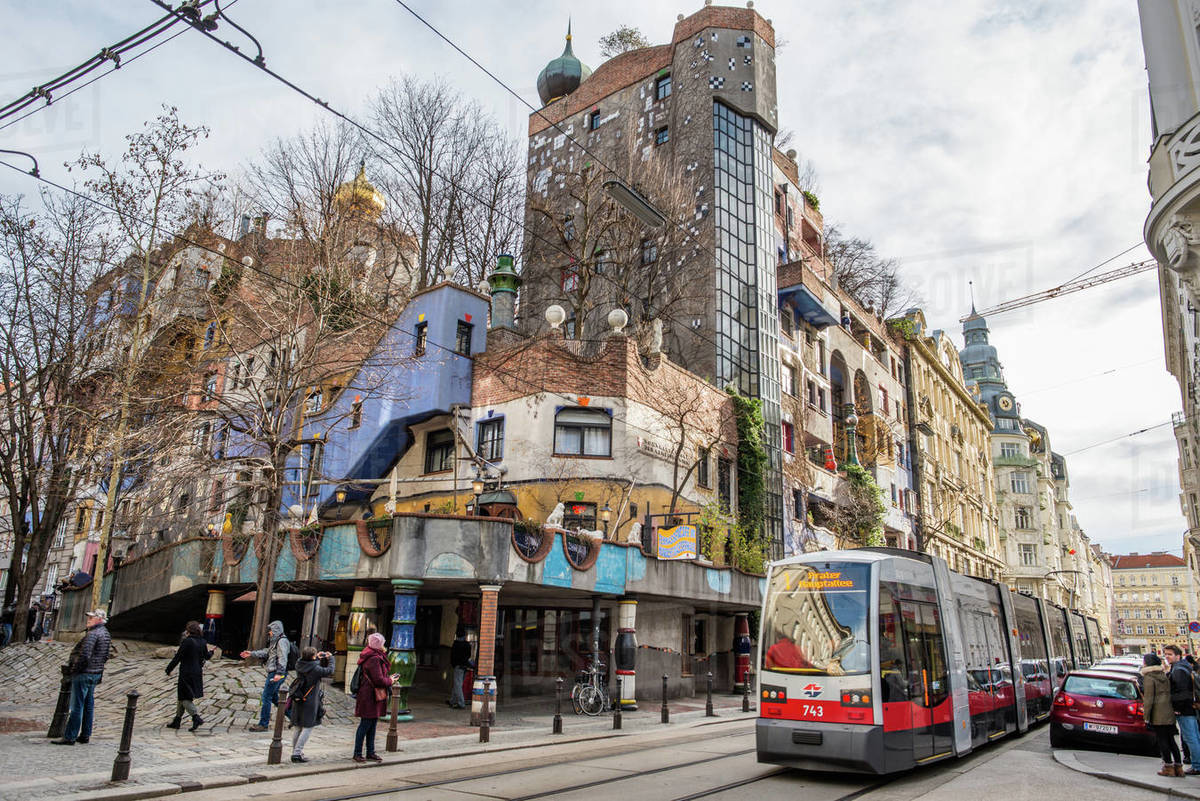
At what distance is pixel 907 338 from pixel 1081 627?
2303 cm

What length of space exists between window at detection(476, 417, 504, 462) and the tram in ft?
50.0

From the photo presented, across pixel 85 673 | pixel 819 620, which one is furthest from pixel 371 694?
pixel 819 620

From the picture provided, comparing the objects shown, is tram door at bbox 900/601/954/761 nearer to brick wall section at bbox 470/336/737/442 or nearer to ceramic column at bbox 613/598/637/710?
ceramic column at bbox 613/598/637/710

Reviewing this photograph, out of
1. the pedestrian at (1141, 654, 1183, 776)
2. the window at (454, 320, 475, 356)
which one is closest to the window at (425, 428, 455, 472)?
the window at (454, 320, 475, 356)

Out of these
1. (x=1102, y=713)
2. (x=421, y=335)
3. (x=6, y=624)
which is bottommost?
(x=1102, y=713)

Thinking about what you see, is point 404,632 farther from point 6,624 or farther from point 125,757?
point 6,624

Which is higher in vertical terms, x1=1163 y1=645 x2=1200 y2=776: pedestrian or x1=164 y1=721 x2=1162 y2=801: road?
x1=1163 y1=645 x2=1200 y2=776: pedestrian

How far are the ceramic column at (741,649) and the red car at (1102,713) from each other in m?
11.4

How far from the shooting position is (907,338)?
49.1 m

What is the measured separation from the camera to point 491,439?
25938mm

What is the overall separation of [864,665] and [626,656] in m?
10.4

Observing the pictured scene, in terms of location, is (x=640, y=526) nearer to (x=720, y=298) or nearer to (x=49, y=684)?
(x=720, y=298)

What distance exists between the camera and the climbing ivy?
29.7m

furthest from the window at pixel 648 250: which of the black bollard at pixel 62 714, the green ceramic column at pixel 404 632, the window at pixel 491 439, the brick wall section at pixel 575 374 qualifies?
the black bollard at pixel 62 714
